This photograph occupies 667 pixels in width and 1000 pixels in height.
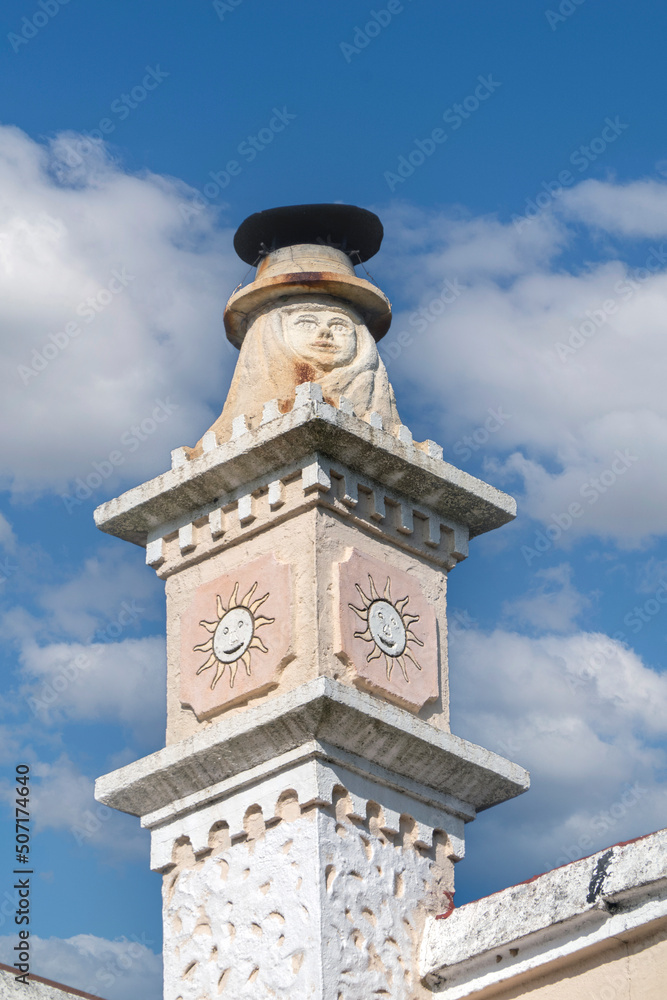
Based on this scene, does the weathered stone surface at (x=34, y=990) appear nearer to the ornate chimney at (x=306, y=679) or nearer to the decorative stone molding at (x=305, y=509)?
the ornate chimney at (x=306, y=679)

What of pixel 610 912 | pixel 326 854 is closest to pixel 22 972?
pixel 326 854

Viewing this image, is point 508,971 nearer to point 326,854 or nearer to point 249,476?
point 326,854

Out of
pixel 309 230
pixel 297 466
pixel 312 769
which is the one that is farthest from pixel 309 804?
pixel 309 230

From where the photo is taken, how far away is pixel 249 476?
38.5 feet

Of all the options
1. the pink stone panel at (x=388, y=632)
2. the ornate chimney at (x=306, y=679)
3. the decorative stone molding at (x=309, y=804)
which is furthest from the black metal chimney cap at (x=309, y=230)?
the decorative stone molding at (x=309, y=804)

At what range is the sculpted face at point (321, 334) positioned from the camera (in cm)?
1240

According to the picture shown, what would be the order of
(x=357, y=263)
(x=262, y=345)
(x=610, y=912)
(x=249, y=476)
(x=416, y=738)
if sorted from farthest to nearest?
(x=357, y=263), (x=262, y=345), (x=249, y=476), (x=416, y=738), (x=610, y=912)

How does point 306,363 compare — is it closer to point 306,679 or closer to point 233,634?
point 233,634

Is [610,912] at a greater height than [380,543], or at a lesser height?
lesser

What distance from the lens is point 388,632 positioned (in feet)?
37.3

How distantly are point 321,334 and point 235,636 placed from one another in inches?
101

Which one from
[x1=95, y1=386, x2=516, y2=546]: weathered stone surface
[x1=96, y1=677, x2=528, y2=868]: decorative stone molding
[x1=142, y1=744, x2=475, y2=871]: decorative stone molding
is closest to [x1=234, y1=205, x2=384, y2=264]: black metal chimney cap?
[x1=95, y1=386, x2=516, y2=546]: weathered stone surface

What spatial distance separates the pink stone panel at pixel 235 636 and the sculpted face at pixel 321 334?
5.95 ft

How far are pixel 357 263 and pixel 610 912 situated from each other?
5948 mm
